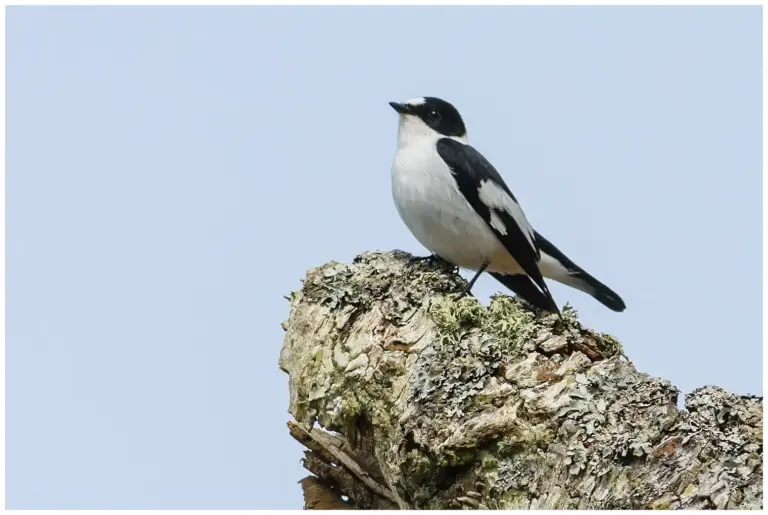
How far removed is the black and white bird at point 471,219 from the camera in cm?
706

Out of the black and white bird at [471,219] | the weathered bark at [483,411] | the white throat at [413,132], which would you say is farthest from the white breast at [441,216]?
the weathered bark at [483,411]

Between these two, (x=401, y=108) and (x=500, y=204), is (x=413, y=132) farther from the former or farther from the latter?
(x=500, y=204)

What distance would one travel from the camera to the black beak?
7887 mm

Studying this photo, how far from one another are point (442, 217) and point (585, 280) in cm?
147

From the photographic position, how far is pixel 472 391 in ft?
15.3

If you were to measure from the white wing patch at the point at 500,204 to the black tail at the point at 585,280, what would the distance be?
0.79 ft

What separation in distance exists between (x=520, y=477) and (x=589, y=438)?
0.37 meters

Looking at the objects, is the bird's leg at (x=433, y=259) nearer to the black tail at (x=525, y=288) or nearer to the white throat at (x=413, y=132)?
the black tail at (x=525, y=288)

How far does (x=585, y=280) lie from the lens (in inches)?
303

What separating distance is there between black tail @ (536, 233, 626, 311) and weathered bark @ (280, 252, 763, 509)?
6.88ft

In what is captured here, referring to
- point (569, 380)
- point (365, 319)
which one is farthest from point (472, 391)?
point (365, 319)

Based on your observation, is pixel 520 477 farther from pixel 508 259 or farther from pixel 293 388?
pixel 508 259

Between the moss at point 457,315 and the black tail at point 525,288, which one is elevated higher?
the black tail at point 525,288

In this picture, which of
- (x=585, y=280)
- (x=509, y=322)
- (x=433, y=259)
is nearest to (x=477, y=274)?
(x=433, y=259)
